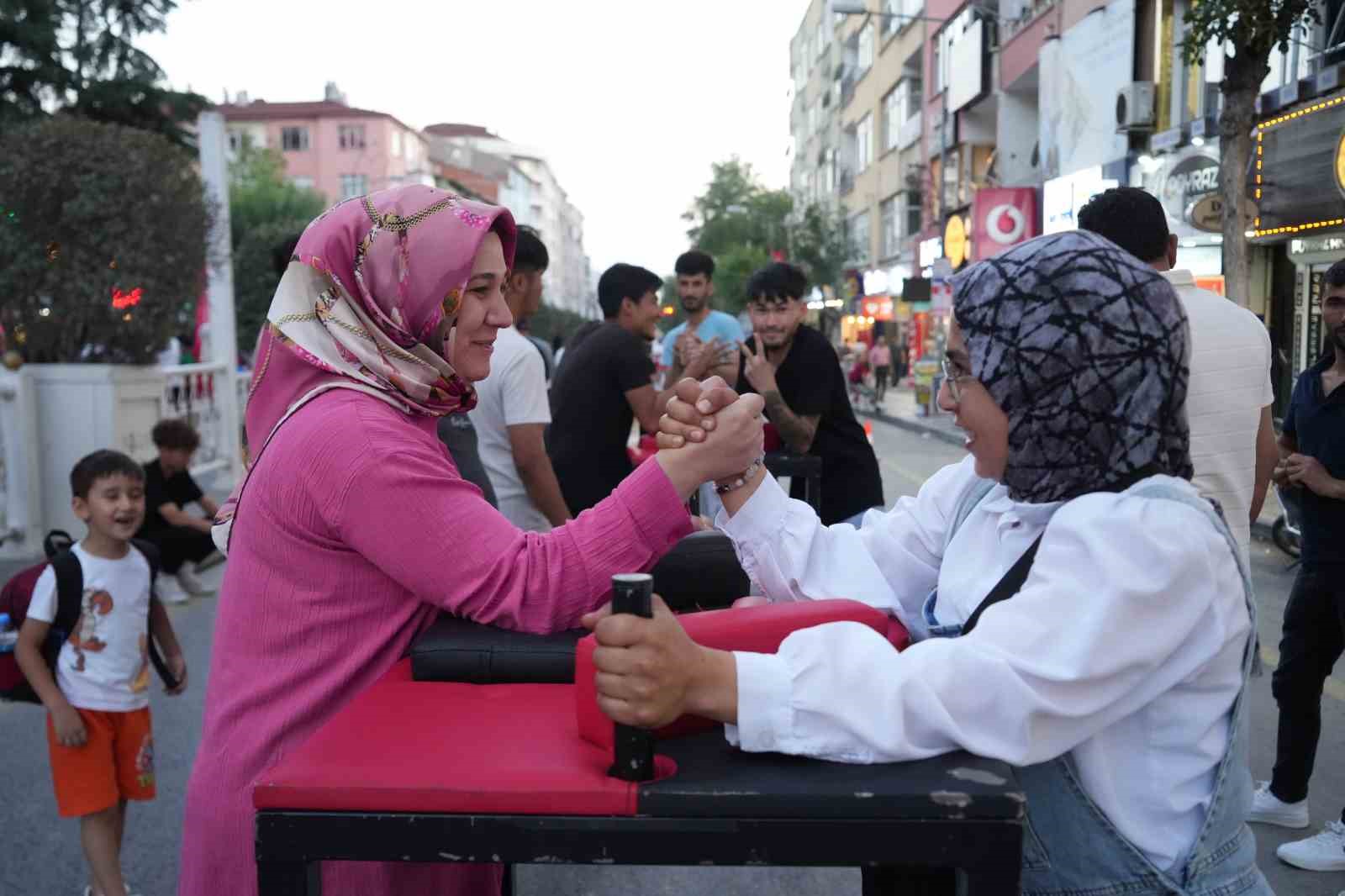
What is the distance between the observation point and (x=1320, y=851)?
149 inches

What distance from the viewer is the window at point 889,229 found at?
4047cm

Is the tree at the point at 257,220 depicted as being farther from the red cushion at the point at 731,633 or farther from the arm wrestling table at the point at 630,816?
the arm wrestling table at the point at 630,816

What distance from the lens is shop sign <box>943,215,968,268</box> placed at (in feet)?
85.3

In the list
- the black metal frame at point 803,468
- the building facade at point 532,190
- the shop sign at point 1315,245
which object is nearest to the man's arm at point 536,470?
the black metal frame at point 803,468

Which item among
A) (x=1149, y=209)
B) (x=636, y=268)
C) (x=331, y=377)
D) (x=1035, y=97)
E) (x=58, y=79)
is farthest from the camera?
(x=1035, y=97)

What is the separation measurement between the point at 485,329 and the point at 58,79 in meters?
24.0

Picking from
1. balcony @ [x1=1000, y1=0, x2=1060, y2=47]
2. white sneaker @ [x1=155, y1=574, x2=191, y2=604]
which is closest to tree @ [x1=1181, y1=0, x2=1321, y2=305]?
white sneaker @ [x1=155, y1=574, x2=191, y2=604]

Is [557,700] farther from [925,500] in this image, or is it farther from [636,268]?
[636,268]

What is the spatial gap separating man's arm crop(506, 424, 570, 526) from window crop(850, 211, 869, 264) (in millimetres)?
42915

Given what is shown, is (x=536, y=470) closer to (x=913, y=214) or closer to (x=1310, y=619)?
(x=1310, y=619)

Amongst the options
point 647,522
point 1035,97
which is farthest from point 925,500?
point 1035,97

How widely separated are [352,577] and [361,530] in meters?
0.11

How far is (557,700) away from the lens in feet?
4.71

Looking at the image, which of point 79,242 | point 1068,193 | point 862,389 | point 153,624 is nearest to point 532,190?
point 862,389
